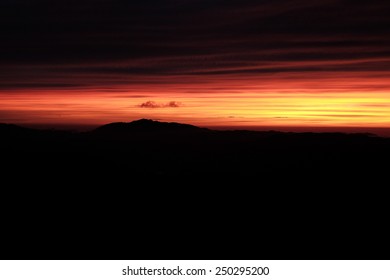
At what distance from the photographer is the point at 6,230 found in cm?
4500

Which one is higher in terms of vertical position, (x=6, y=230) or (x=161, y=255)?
(x=6, y=230)

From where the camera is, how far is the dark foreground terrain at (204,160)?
97.9 m

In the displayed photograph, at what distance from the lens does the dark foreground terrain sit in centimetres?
9788

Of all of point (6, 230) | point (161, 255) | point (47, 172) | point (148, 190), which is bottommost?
point (161, 255)

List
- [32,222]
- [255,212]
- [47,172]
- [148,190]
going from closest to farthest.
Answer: [32,222]
[255,212]
[148,190]
[47,172]

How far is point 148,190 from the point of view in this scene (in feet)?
275

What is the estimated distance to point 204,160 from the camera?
435ft

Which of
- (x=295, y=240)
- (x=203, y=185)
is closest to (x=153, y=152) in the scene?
(x=203, y=185)
